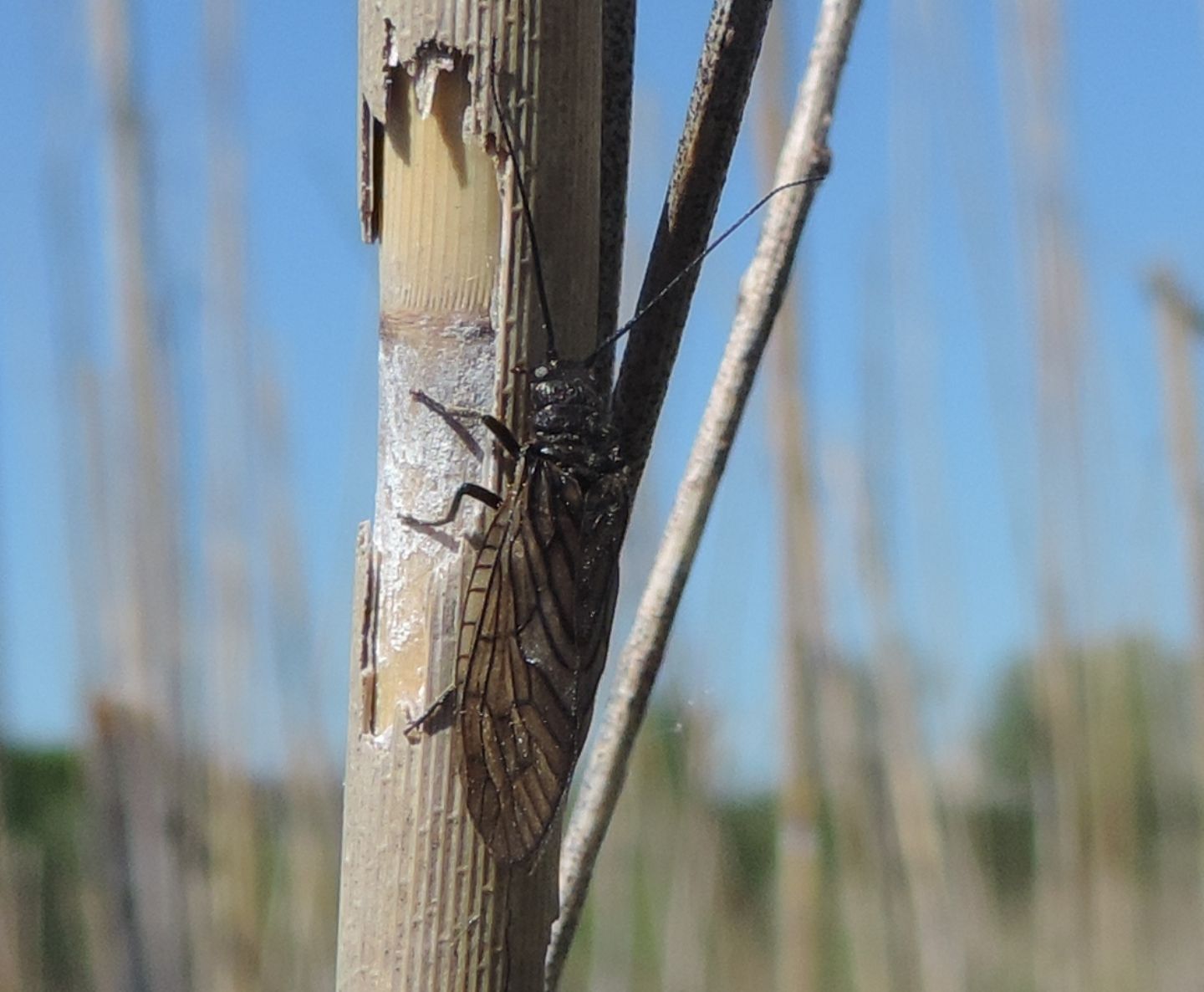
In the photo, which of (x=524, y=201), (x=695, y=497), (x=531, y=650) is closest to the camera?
(x=524, y=201)

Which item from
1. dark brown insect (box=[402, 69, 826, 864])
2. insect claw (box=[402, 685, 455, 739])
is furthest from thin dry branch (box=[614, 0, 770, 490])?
insect claw (box=[402, 685, 455, 739])

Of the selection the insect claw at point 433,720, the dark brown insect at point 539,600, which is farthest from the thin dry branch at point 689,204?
the insect claw at point 433,720

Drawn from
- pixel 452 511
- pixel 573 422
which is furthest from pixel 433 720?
pixel 573 422

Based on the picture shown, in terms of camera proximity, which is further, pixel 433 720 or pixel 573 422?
pixel 573 422

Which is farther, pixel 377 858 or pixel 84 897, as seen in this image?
pixel 84 897

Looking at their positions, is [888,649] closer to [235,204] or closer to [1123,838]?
[1123,838]

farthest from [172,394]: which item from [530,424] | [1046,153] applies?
[530,424]

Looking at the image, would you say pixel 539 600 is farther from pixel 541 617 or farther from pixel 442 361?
pixel 442 361
